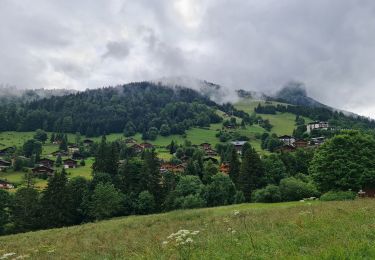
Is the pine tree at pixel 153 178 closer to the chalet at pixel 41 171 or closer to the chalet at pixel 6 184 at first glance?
the chalet at pixel 6 184

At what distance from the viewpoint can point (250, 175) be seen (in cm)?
8050

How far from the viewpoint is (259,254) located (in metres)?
10.1

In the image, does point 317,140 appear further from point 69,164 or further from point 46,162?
point 46,162

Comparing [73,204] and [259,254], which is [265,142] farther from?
[259,254]

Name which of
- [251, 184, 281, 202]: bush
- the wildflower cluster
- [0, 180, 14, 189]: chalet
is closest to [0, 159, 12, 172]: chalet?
[0, 180, 14, 189]: chalet

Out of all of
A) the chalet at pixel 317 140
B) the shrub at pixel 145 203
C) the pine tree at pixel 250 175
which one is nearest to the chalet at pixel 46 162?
the shrub at pixel 145 203

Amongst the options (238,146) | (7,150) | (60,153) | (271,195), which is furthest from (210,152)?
(271,195)

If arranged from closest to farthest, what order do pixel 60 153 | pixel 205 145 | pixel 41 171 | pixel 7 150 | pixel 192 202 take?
1. pixel 192 202
2. pixel 41 171
3. pixel 7 150
4. pixel 60 153
5. pixel 205 145

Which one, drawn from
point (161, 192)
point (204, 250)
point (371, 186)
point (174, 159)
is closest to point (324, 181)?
point (371, 186)

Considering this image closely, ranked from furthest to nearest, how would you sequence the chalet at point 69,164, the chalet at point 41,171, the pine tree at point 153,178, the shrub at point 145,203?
1. the chalet at point 69,164
2. the chalet at point 41,171
3. the pine tree at point 153,178
4. the shrub at point 145,203

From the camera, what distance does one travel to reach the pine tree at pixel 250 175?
79.2 m

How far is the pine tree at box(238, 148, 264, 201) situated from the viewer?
260ft

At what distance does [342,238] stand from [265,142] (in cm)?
16581

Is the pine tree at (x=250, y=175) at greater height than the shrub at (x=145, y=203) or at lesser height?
greater
